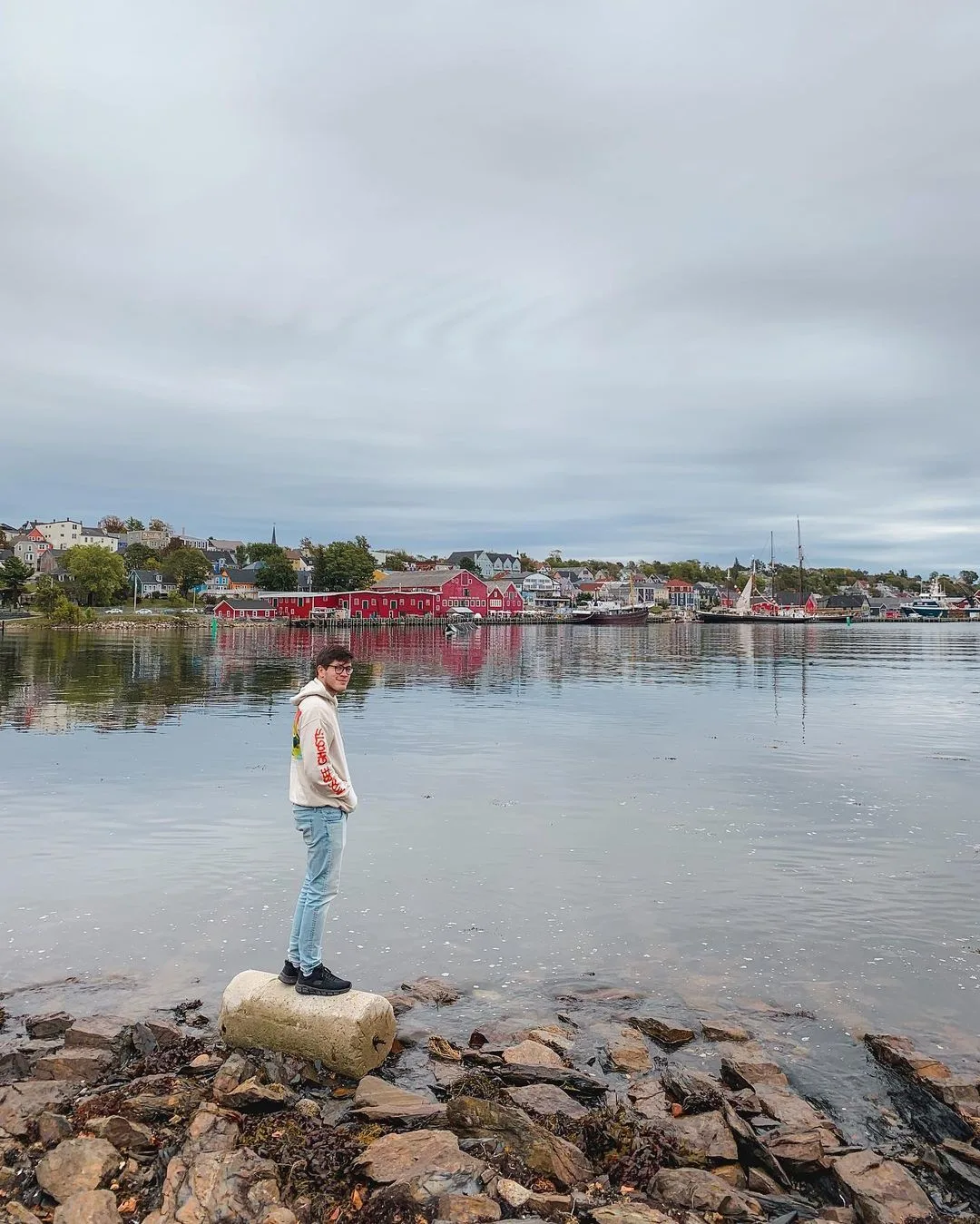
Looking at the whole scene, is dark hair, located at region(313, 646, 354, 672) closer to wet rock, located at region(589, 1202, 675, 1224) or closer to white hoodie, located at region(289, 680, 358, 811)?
white hoodie, located at region(289, 680, 358, 811)

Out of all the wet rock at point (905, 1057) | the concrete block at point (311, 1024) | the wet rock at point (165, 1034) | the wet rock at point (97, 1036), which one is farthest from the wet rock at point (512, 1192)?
the wet rock at point (905, 1057)

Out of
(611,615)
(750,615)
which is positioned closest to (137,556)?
(611,615)

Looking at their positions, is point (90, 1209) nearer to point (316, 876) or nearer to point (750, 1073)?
point (316, 876)

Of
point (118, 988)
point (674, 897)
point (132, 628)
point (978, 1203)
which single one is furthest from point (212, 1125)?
point (132, 628)

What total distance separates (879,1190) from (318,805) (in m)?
4.48

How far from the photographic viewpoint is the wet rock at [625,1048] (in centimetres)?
714

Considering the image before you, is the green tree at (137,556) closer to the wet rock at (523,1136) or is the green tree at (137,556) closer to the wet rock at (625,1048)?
the wet rock at (625,1048)

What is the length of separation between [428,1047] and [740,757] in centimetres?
1664

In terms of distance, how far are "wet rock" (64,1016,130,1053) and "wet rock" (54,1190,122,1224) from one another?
2.06 metres

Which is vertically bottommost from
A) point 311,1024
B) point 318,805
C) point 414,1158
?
point 414,1158

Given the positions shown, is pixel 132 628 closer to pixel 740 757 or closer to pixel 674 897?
pixel 740 757

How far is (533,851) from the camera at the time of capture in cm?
1380

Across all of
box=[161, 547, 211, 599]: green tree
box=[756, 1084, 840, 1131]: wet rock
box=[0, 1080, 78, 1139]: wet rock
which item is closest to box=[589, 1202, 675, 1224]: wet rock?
box=[756, 1084, 840, 1131]: wet rock

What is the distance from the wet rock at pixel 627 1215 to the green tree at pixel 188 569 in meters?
168
